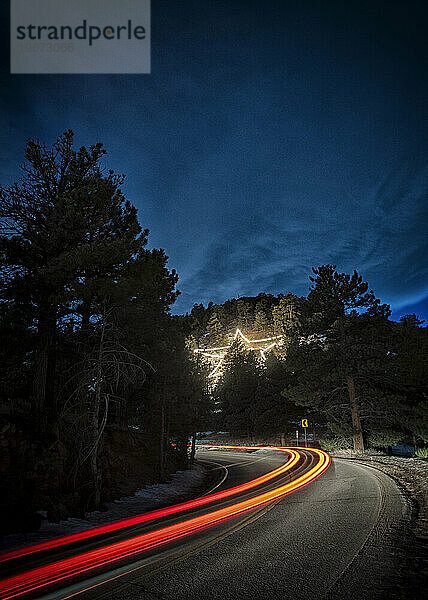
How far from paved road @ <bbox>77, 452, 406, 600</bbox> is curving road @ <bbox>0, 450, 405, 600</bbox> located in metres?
A: 0.01

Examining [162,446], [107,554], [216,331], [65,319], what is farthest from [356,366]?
[216,331]

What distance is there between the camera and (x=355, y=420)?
989 inches

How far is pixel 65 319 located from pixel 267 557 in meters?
11.0

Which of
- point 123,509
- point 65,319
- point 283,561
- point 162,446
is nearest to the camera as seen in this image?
point 283,561

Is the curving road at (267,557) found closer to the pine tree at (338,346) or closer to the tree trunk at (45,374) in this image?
the tree trunk at (45,374)

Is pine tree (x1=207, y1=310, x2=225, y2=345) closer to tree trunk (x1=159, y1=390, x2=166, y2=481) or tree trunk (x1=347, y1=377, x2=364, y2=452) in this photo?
tree trunk (x1=347, y1=377, x2=364, y2=452)

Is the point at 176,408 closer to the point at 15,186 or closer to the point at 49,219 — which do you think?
the point at 49,219

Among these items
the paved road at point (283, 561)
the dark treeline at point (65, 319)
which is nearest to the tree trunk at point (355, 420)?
the dark treeline at point (65, 319)

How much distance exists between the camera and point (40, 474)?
10438 millimetres

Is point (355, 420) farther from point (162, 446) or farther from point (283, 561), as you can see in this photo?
point (283, 561)

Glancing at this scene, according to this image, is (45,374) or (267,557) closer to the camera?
(267,557)

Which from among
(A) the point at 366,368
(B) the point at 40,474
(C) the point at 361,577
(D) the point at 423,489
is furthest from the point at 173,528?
(A) the point at 366,368

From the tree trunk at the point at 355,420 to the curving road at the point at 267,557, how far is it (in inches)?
669

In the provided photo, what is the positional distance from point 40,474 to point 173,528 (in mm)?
5300
